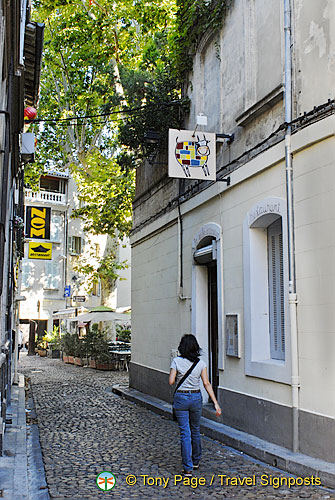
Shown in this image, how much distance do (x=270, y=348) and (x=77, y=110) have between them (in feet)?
47.2

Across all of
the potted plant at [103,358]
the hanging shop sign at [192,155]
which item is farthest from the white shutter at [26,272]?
the hanging shop sign at [192,155]

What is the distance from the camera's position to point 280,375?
764 centimetres

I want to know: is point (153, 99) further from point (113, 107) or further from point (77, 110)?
point (77, 110)

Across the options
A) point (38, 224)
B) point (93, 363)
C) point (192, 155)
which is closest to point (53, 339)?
point (93, 363)

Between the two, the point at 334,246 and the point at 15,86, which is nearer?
the point at 334,246

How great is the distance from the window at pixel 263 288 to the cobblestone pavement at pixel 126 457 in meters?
1.52

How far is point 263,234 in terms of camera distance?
29.0ft

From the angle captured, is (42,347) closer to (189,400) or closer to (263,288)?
(263,288)

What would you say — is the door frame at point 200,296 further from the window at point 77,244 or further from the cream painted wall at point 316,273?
the window at point 77,244

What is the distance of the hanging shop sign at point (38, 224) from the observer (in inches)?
600

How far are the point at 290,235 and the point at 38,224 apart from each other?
9500 millimetres

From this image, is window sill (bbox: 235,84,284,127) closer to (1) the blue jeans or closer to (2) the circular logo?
(1) the blue jeans

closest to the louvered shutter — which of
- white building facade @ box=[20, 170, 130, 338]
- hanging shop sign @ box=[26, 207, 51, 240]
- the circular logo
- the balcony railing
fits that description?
the circular logo

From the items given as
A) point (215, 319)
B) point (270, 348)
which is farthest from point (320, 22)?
point (215, 319)
